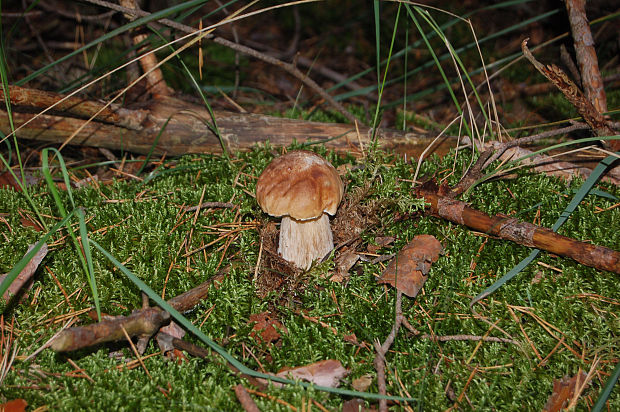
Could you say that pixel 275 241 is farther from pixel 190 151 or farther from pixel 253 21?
pixel 253 21

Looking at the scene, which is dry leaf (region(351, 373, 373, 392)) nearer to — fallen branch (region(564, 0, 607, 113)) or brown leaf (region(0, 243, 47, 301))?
brown leaf (region(0, 243, 47, 301))

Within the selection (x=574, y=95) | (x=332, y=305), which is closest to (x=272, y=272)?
(x=332, y=305)

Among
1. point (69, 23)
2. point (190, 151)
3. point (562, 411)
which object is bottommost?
point (562, 411)

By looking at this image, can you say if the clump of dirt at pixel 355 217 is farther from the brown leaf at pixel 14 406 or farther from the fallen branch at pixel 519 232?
the brown leaf at pixel 14 406

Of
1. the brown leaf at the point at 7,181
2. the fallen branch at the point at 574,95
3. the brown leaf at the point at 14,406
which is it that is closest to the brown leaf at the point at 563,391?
the fallen branch at the point at 574,95

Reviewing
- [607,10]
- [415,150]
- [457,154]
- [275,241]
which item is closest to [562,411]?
[275,241]

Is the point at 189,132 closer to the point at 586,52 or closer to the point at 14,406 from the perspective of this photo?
the point at 14,406
